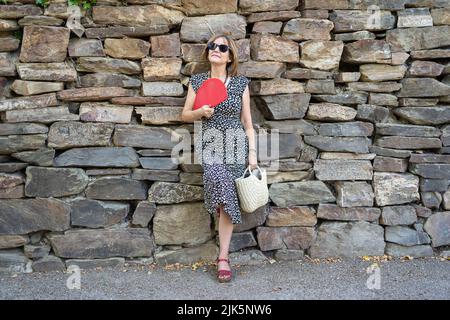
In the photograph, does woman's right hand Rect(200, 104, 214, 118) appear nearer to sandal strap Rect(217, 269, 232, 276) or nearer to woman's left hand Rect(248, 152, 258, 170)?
woman's left hand Rect(248, 152, 258, 170)

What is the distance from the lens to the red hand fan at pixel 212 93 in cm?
315

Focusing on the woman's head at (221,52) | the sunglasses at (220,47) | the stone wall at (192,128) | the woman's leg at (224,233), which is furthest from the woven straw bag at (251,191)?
the sunglasses at (220,47)

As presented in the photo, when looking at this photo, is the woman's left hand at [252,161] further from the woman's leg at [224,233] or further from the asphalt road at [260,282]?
the asphalt road at [260,282]

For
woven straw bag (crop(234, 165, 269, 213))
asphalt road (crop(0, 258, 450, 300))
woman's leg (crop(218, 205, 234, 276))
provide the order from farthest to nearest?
woman's leg (crop(218, 205, 234, 276)) → woven straw bag (crop(234, 165, 269, 213)) → asphalt road (crop(0, 258, 450, 300))

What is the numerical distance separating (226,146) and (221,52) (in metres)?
0.72

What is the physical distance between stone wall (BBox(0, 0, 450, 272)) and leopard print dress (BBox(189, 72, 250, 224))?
0.25m

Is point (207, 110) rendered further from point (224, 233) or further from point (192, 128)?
point (224, 233)

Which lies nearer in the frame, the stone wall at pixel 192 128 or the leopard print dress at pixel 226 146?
the leopard print dress at pixel 226 146

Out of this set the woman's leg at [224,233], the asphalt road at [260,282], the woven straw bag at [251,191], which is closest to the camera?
the asphalt road at [260,282]

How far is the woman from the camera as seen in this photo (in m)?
3.19

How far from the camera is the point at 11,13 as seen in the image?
128 inches

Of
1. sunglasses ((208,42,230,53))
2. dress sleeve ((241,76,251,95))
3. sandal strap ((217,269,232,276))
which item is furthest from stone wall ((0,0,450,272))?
sandal strap ((217,269,232,276))

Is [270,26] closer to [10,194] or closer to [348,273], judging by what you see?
[348,273]

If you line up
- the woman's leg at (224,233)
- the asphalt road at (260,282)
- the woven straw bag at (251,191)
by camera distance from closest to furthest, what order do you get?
the asphalt road at (260,282)
the woven straw bag at (251,191)
the woman's leg at (224,233)
